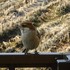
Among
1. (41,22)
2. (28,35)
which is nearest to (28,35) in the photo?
(28,35)

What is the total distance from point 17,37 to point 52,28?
1.79 feet

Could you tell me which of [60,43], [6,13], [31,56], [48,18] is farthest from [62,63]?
[6,13]

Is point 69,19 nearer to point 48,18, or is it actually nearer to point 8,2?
point 48,18

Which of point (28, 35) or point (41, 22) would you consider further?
point (41, 22)

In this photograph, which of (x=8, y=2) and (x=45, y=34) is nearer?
(x=45, y=34)

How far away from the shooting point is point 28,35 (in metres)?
2.29

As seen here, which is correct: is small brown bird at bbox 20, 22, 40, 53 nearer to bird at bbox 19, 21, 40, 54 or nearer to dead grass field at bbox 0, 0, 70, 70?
bird at bbox 19, 21, 40, 54

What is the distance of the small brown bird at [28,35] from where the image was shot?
7.39ft

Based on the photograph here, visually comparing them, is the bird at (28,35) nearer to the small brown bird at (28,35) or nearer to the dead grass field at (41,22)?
the small brown bird at (28,35)

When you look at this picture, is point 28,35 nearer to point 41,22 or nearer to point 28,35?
point 28,35

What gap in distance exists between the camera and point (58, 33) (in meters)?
5.22

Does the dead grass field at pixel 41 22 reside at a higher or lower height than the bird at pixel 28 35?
lower

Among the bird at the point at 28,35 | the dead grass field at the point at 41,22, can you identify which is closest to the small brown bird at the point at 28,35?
the bird at the point at 28,35

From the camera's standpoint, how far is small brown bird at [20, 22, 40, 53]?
7.39ft
